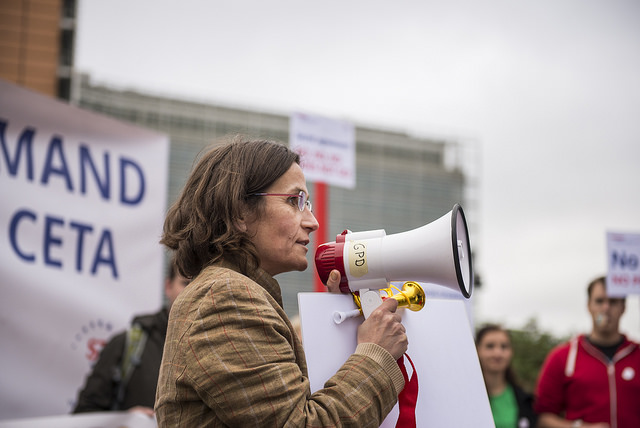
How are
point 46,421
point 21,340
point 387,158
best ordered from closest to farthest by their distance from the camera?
point 46,421 → point 21,340 → point 387,158

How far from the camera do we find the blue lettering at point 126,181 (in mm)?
4688

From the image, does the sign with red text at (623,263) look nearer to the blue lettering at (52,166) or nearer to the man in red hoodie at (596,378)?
the man in red hoodie at (596,378)

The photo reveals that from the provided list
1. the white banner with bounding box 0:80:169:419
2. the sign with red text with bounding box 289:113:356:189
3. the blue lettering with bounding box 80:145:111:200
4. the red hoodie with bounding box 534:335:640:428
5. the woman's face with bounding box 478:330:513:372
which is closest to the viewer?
the white banner with bounding box 0:80:169:419

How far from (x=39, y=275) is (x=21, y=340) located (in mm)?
380

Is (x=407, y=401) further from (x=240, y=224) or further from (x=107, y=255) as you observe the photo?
(x=107, y=255)

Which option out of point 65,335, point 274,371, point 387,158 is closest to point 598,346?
point 65,335

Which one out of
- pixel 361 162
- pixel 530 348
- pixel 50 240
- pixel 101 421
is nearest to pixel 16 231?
pixel 50 240

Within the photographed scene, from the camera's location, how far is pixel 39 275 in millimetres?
4109

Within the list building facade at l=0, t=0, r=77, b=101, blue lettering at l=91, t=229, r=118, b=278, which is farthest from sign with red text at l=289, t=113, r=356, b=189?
building facade at l=0, t=0, r=77, b=101

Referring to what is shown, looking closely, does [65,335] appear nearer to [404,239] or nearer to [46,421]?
[46,421]

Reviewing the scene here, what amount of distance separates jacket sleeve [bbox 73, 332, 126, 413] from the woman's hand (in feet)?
6.87

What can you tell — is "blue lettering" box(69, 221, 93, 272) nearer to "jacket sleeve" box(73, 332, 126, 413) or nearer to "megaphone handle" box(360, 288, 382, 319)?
"jacket sleeve" box(73, 332, 126, 413)

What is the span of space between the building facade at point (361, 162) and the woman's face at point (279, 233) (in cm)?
2349

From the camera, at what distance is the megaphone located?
6.75 feet
